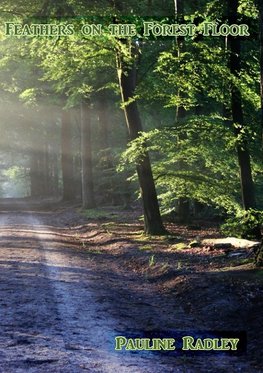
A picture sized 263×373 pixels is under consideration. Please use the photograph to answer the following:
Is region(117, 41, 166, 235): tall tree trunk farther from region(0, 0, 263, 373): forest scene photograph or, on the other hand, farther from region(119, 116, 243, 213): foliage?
region(119, 116, 243, 213): foliage

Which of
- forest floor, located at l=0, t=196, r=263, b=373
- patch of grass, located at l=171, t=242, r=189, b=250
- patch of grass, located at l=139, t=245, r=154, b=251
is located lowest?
forest floor, located at l=0, t=196, r=263, b=373

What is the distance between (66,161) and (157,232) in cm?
1958

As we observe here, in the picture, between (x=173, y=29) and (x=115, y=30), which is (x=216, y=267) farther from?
(x=115, y=30)

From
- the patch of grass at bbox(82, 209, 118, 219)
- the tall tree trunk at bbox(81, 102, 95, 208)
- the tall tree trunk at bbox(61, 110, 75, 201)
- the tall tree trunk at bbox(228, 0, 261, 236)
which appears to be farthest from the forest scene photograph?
the tall tree trunk at bbox(61, 110, 75, 201)

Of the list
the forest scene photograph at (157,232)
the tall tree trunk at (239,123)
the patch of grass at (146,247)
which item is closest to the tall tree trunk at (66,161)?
the forest scene photograph at (157,232)

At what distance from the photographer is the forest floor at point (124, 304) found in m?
5.61

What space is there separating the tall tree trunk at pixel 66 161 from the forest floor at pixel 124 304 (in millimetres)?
18762

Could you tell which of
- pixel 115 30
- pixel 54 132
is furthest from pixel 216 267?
pixel 54 132

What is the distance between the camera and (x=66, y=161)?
1347 inches

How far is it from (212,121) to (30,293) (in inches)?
292

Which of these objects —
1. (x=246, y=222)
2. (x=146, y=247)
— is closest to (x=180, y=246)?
(x=146, y=247)

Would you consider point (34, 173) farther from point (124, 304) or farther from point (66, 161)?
point (124, 304)

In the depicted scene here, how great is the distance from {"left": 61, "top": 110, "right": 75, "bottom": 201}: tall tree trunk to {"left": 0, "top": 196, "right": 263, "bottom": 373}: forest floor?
61.6 feet

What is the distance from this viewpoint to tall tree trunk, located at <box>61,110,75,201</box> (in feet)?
111
